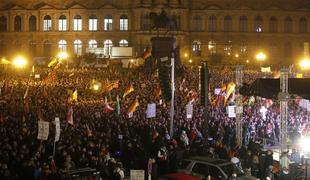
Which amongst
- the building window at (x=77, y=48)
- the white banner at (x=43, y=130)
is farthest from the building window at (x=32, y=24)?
the white banner at (x=43, y=130)

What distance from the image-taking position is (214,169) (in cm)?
1587

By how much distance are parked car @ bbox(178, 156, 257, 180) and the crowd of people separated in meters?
1.41

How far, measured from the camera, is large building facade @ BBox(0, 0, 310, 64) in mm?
79688

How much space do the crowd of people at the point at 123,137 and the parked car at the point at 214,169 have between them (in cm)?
141

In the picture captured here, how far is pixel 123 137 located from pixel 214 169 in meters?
6.28

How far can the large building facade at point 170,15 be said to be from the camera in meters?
79.7

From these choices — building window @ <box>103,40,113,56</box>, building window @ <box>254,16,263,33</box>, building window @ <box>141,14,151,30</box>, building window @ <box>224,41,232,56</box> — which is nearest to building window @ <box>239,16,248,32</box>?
building window @ <box>254,16,263,33</box>

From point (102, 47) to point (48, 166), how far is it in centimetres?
6313

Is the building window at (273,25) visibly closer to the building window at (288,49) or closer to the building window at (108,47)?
the building window at (288,49)

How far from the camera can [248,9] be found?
8156 cm

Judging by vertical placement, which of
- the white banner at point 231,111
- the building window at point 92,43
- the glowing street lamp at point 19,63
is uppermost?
the building window at point 92,43

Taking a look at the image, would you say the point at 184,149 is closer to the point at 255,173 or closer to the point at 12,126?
the point at 255,173

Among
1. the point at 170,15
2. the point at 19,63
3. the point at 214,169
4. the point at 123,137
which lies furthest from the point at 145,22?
the point at 214,169

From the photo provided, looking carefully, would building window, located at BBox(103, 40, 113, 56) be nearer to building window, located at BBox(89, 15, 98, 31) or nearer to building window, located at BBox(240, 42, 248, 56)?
building window, located at BBox(89, 15, 98, 31)
